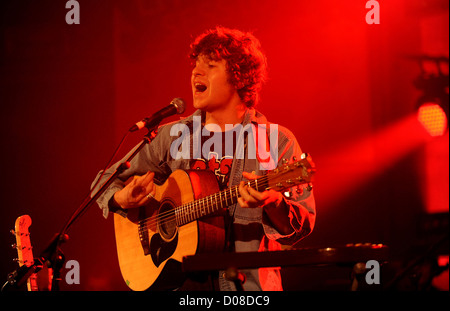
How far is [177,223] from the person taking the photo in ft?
8.94

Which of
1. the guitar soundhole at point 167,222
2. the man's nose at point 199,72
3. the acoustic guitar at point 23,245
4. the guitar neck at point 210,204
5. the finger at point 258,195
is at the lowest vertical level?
the acoustic guitar at point 23,245

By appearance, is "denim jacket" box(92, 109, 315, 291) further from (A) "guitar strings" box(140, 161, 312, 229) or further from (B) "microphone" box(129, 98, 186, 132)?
(B) "microphone" box(129, 98, 186, 132)

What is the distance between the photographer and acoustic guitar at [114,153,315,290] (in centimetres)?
233

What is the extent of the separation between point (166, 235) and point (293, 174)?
0.95m

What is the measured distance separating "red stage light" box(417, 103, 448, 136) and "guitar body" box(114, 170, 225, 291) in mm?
3010

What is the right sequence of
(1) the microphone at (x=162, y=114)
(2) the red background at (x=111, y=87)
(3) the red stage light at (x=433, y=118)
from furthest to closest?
(3) the red stage light at (x=433, y=118) < (2) the red background at (x=111, y=87) < (1) the microphone at (x=162, y=114)

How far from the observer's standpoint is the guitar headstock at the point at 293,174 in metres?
2.15

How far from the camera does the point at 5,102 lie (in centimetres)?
412

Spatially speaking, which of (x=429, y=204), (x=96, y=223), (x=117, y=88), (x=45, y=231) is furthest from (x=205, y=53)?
(x=429, y=204)

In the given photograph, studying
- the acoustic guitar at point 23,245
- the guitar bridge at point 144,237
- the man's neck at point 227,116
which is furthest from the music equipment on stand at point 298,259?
the acoustic guitar at point 23,245

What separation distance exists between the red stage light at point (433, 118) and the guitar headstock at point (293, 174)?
10.4ft

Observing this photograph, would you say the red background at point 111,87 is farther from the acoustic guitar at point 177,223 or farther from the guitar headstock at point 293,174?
the guitar headstock at point 293,174

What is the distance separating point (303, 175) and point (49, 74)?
2.70 m

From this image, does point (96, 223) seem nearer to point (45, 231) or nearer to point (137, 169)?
point (45, 231)
